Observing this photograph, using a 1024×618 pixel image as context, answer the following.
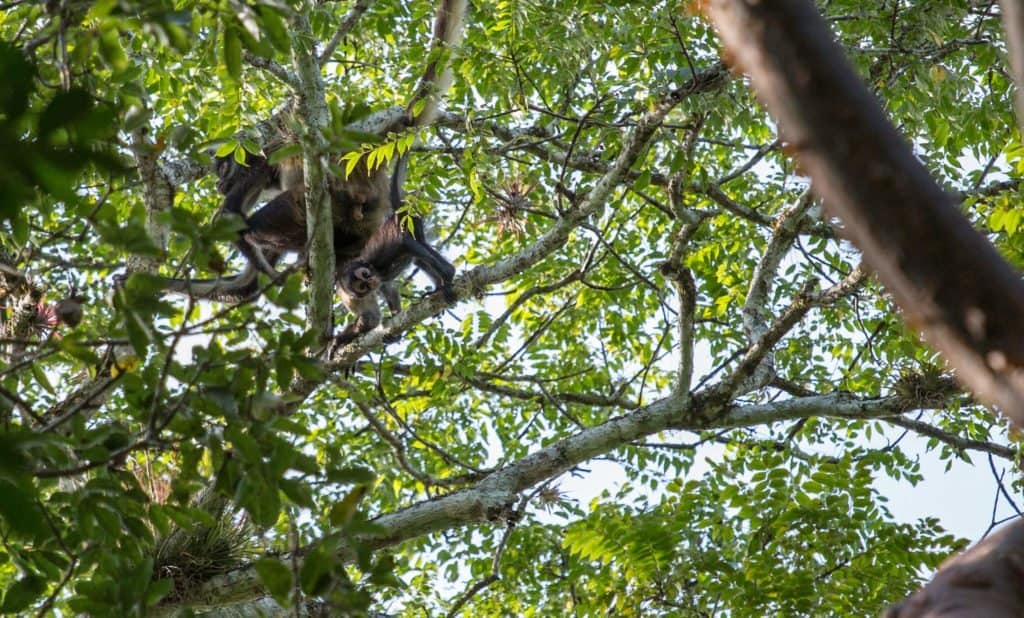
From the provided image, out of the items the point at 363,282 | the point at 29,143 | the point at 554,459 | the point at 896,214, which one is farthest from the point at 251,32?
the point at 363,282

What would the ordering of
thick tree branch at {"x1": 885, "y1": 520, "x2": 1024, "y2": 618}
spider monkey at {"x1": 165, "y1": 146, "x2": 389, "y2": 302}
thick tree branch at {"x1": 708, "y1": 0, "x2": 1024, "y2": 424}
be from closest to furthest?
thick tree branch at {"x1": 708, "y1": 0, "x2": 1024, "y2": 424} → thick tree branch at {"x1": 885, "y1": 520, "x2": 1024, "y2": 618} → spider monkey at {"x1": 165, "y1": 146, "x2": 389, "y2": 302}

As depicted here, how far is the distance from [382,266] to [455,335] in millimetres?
1226

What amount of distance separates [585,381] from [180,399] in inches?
249

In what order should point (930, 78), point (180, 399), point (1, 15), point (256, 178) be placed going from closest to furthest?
1. point (180, 399)
2. point (930, 78)
3. point (1, 15)
4. point (256, 178)

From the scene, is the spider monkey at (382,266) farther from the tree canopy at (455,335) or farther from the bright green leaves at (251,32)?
the bright green leaves at (251,32)

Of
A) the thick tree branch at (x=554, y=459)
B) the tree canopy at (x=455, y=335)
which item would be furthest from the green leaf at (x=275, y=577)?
the thick tree branch at (x=554, y=459)

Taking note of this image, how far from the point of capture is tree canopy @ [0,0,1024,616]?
2.43 metres

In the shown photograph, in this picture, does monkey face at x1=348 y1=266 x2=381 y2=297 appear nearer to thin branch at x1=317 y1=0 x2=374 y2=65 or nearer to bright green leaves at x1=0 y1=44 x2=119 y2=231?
thin branch at x1=317 y1=0 x2=374 y2=65

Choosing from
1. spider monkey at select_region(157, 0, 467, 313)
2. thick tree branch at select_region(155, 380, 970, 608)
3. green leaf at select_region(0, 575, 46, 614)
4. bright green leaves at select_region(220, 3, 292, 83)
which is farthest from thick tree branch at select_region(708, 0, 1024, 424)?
spider monkey at select_region(157, 0, 467, 313)

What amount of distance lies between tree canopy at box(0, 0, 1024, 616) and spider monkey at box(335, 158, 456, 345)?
0.36 meters

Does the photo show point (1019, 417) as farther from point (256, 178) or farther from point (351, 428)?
point (351, 428)

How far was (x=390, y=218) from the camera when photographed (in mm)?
8062

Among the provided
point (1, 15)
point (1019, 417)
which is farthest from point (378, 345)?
point (1019, 417)

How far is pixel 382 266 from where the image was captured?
316 inches
